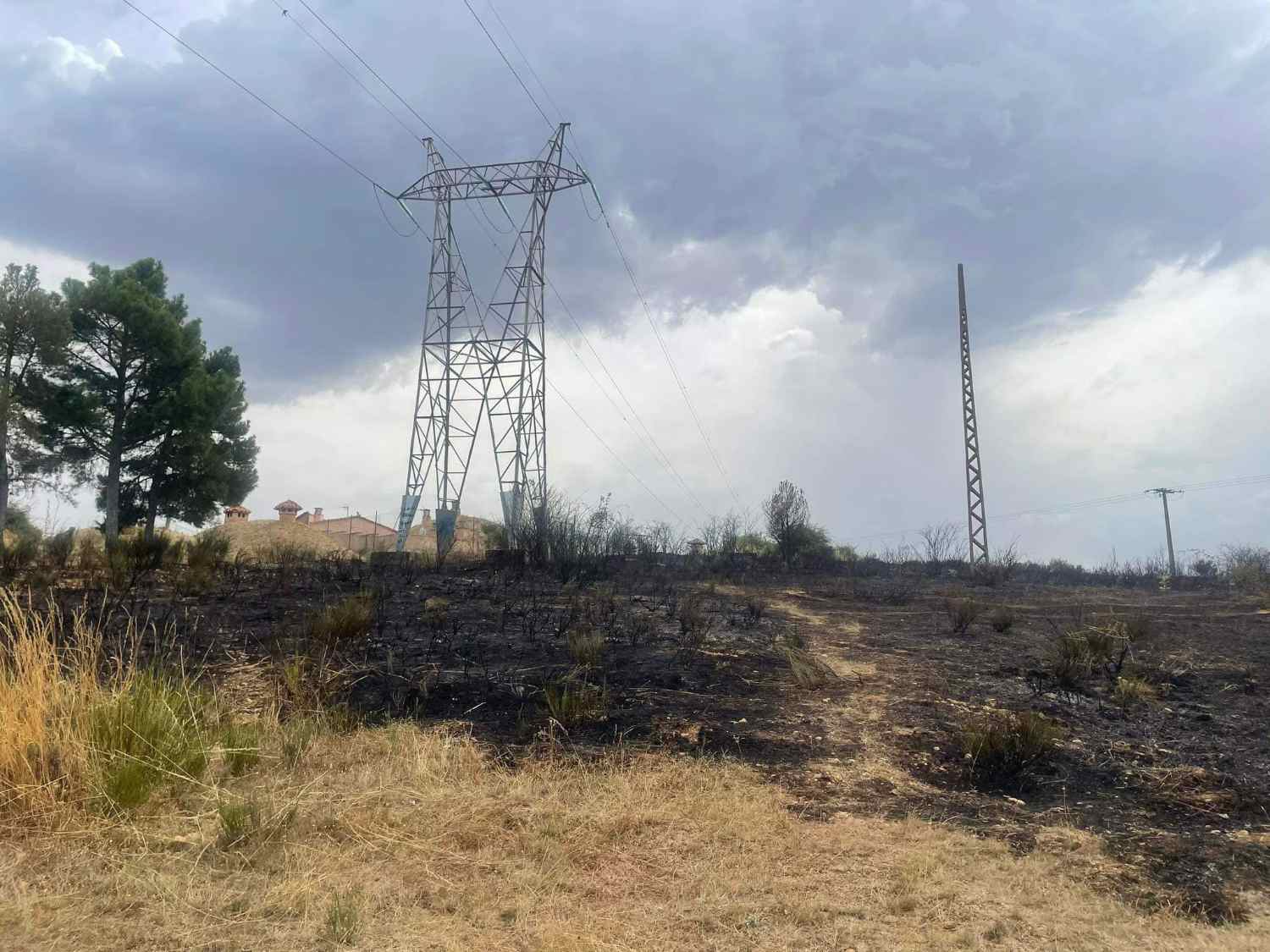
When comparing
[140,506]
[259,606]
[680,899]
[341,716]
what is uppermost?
[140,506]

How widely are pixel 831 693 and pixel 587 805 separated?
3217mm

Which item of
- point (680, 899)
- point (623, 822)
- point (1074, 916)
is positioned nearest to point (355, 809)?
point (623, 822)

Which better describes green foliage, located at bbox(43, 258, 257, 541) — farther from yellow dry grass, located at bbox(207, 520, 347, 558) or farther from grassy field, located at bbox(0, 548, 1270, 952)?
grassy field, located at bbox(0, 548, 1270, 952)

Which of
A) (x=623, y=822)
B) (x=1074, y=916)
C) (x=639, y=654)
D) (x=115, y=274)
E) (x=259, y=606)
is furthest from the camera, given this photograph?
(x=115, y=274)

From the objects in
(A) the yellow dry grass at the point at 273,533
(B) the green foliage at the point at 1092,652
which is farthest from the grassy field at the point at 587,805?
(A) the yellow dry grass at the point at 273,533

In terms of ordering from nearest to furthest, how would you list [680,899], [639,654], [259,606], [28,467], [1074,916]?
[1074,916] → [680,899] → [639,654] → [259,606] → [28,467]

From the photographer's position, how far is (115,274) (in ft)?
109

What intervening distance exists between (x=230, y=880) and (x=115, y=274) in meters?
35.0

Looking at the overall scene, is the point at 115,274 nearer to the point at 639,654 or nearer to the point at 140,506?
the point at 140,506

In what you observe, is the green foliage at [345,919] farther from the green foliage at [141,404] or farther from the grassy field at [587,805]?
the green foliage at [141,404]

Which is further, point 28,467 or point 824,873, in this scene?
point 28,467

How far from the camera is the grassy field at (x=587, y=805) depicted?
3656mm

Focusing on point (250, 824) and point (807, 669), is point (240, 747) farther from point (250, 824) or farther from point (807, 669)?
point (807, 669)

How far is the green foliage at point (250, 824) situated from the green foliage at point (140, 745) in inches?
20.8
